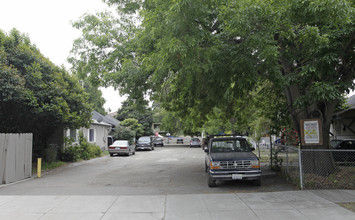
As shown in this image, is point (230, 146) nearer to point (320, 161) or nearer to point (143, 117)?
point (320, 161)

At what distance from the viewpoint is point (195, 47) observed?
689 cm

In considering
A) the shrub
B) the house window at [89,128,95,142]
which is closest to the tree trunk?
the shrub

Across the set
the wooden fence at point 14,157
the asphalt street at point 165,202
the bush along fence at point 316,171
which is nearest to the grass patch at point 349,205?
the asphalt street at point 165,202

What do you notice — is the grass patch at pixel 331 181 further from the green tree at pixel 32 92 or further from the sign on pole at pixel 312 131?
the green tree at pixel 32 92

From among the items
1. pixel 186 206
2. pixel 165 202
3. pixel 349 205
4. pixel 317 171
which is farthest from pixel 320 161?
pixel 165 202

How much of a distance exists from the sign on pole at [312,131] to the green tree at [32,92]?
11201 millimetres

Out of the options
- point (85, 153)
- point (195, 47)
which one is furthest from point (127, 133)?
point (195, 47)

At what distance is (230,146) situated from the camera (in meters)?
9.73

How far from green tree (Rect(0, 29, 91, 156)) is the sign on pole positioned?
36.7 ft

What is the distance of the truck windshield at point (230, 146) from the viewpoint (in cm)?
954

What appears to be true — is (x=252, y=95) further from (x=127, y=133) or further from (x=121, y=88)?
(x=127, y=133)

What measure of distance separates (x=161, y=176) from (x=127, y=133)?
21.5 metres

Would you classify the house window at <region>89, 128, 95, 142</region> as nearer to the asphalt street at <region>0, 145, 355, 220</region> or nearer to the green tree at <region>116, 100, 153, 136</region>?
the asphalt street at <region>0, 145, 355, 220</region>

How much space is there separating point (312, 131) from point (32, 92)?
12523 mm
